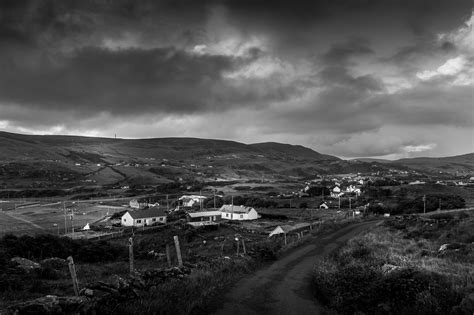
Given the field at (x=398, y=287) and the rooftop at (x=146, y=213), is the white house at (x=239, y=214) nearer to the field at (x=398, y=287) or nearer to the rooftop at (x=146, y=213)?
the rooftop at (x=146, y=213)

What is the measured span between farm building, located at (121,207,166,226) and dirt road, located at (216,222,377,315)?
213 ft

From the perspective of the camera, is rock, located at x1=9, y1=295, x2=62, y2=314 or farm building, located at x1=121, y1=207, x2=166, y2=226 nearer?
rock, located at x1=9, y1=295, x2=62, y2=314

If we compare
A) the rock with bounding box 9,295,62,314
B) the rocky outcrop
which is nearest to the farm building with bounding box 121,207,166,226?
the rocky outcrop

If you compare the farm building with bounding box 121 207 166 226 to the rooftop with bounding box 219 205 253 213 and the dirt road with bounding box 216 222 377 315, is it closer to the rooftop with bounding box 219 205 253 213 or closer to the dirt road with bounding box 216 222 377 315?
the rooftop with bounding box 219 205 253 213

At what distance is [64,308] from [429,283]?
10.1m

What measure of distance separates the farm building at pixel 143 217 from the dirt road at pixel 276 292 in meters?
64.9

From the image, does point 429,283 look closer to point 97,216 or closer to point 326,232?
point 326,232

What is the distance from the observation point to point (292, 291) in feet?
41.7

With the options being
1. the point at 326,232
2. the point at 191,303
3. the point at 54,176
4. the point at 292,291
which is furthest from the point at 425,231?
the point at 54,176

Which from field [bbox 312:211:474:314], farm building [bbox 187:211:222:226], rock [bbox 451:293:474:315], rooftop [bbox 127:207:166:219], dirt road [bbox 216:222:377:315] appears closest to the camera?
rock [bbox 451:293:474:315]

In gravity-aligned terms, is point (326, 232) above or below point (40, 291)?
below

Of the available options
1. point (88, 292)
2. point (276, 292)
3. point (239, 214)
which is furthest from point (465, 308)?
point (239, 214)

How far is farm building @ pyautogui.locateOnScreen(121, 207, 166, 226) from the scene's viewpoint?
78.4 meters

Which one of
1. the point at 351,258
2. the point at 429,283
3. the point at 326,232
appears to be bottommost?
Answer: the point at 326,232
